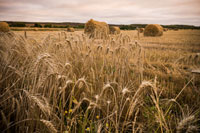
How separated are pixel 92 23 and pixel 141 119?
11.9 meters

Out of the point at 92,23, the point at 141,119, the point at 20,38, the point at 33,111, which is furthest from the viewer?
the point at 92,23

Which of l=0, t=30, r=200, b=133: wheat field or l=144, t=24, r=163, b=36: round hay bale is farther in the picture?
l=144, t=24, r=163, b=36: round hay bale

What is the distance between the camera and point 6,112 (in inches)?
55.3

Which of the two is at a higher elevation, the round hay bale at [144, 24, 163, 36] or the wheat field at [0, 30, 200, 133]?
the round hay bale at [144, 24, 163, 36]

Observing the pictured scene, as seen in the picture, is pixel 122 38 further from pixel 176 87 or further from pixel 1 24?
pixel 1 24

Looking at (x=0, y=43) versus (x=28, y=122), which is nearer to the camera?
(x=28, y=122)

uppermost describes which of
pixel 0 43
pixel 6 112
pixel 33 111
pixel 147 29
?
pixel 147 29

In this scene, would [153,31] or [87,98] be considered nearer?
[87,98]

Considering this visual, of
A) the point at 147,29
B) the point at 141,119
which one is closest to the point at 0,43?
the point at 141,119

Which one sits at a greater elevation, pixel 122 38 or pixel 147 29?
pixel 147 29

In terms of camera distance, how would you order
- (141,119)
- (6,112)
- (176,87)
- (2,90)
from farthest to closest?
1. (176,87)
2. (2,90)
3. (141,119)
4. (6,112)

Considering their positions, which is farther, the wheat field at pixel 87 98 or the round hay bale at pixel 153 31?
the round hay bale at pixel 153 31

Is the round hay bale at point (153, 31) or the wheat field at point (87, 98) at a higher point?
the round hay bale at point (153, 31)

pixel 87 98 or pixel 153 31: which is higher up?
pixel 153 31
